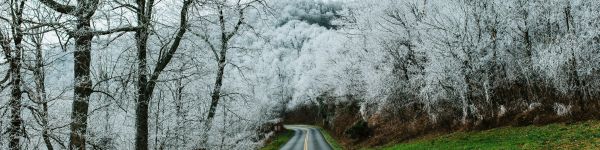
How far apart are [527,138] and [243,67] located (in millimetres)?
11547

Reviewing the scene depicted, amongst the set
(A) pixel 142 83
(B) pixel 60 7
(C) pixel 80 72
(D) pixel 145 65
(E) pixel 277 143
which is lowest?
(E) pixel 277 143

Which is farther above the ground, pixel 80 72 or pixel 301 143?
pixel 80 72

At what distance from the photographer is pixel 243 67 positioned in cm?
1301

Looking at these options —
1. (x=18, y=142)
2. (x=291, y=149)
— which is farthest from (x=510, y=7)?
(x=18, y=142)

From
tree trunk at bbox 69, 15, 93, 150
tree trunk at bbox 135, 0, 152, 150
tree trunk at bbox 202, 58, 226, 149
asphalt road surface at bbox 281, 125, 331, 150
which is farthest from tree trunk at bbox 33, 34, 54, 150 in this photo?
asphalt road surface at bbox 281, 125, 331, 150

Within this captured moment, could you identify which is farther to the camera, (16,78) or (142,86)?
(142,86)

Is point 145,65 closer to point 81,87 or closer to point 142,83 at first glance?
point 142,83

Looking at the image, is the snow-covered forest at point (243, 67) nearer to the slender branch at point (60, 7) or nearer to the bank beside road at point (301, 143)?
the slender branch at point (60, 7)

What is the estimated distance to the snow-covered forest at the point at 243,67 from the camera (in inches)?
214

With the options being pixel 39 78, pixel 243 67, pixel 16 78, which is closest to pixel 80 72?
pixel 39 78

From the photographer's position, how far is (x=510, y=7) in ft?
75.9

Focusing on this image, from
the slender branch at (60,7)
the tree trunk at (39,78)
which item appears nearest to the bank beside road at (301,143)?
the slender branch at (60,7)

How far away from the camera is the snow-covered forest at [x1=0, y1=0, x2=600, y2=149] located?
17.9 ft

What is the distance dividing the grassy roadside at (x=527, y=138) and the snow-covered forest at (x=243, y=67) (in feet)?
5.04
